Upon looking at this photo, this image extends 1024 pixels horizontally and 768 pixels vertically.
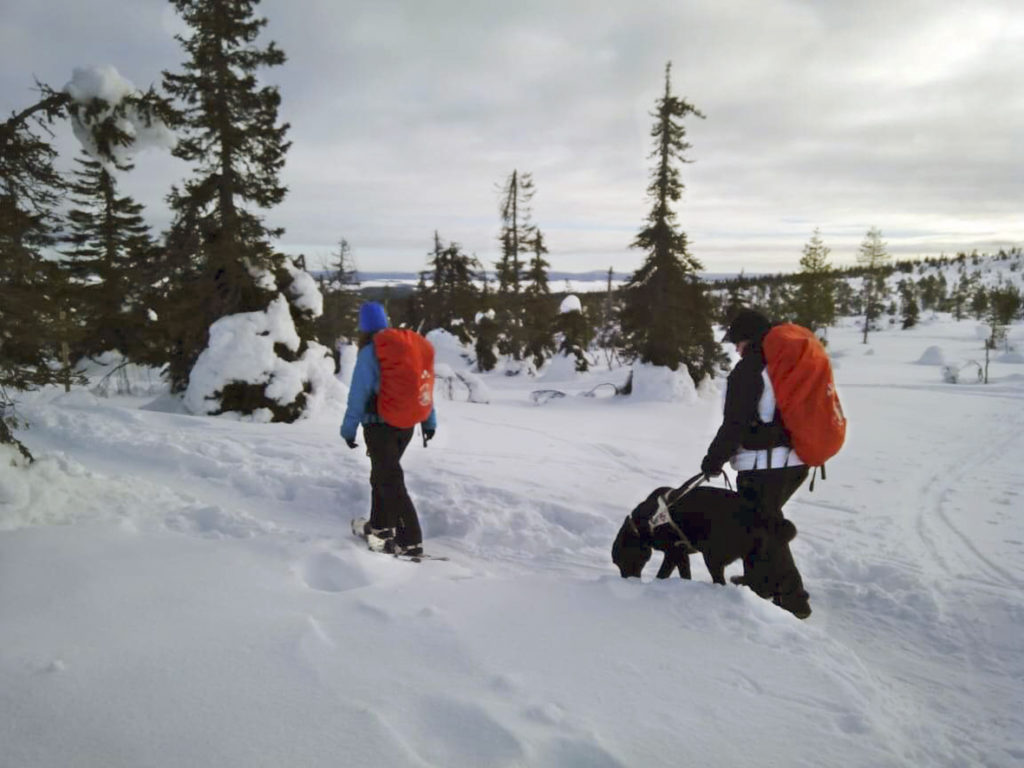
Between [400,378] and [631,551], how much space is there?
91.7 inches

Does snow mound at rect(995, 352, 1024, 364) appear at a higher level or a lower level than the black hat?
lower

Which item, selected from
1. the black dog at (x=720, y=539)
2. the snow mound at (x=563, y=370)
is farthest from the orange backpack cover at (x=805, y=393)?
the snow mound at (x=563, y=370)

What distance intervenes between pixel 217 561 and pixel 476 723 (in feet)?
8.09

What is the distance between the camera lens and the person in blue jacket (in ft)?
15.7

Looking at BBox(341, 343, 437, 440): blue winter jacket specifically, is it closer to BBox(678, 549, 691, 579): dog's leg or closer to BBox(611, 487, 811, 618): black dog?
BBox(611, 487, 811, 618): black dog

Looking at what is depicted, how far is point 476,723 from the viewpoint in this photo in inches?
88.6

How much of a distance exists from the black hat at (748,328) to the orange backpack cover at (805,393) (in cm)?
13

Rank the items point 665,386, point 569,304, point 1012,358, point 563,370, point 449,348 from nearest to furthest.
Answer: point 665,386 < point 563,370 < point 569,304 < point 449,348 < point 1012,358

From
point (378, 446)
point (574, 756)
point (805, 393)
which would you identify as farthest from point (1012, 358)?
point (574, 756)

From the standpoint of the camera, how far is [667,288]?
19.5 meters

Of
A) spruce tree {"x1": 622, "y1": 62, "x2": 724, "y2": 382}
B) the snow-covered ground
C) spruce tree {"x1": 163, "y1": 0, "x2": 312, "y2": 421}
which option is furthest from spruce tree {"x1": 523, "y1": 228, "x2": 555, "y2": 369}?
the snow-covered ground

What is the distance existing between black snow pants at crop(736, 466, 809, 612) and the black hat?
89cm

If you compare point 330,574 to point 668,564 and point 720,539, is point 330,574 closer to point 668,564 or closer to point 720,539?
point 668,564

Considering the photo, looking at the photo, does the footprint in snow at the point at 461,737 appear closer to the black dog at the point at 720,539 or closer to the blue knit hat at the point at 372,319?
the black dog at the point at 720,539
